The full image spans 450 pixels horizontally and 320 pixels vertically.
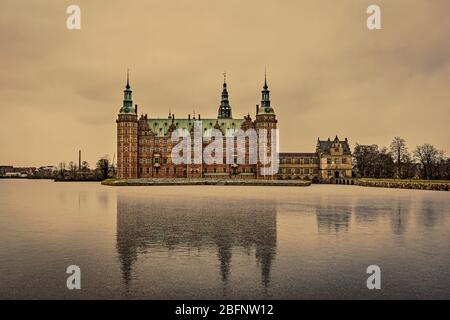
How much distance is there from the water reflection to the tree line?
248 feet

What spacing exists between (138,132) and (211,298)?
10445cm

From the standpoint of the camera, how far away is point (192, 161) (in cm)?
11112

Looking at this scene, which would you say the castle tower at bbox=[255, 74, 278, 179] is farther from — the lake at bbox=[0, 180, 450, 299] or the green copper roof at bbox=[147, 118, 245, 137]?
the lake at bbox=[0, 180, 450, 299]

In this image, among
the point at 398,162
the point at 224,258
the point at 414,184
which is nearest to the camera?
the point at 224,258

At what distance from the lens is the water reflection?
13.9 meters

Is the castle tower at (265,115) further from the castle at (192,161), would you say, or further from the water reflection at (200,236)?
the water reflection at (200,236)

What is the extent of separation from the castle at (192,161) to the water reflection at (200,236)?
8267cm

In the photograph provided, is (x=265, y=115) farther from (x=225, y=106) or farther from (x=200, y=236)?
(x=200, y=236)

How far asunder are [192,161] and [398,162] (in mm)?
52185

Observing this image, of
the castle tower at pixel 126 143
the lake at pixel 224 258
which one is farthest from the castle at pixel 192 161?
the lake at pixel 224 258

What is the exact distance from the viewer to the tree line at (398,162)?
95.3 metres

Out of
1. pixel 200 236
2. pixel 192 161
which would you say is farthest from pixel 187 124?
pixel 200 236
